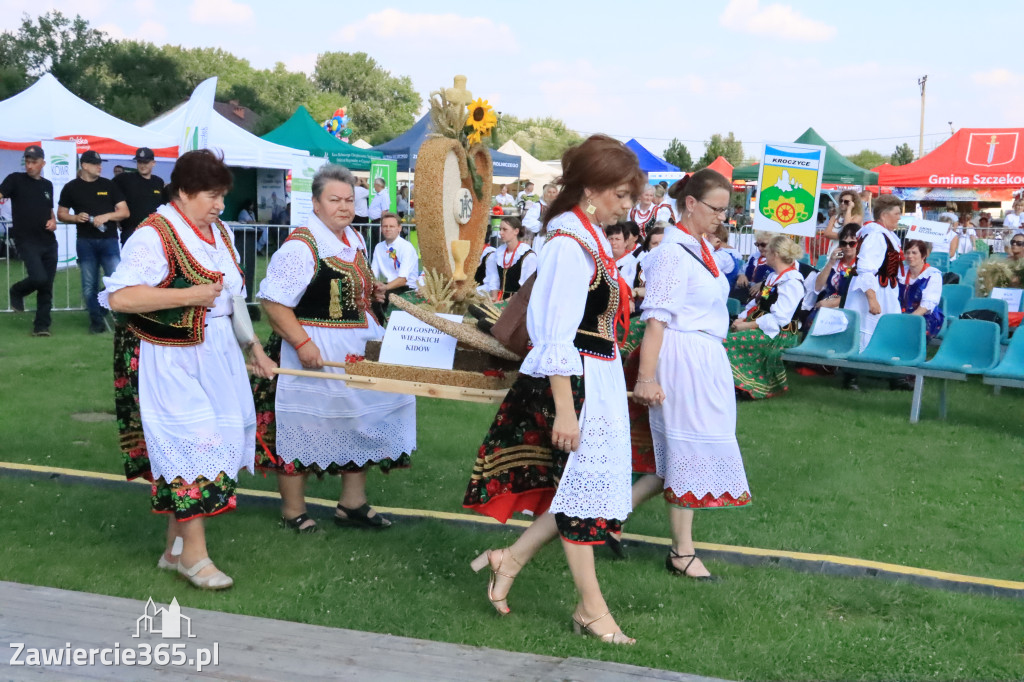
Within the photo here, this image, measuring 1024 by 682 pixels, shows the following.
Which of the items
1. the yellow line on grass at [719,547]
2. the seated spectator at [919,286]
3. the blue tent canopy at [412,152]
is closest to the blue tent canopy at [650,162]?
the blue tent canopy at [412,152]

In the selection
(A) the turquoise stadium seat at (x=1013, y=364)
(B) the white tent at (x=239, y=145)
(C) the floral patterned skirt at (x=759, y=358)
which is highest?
(B) the white tent at (x=239, y=145)

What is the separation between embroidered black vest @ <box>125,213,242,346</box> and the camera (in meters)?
4.43

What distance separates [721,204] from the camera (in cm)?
479

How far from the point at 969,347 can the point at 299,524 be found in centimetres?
650

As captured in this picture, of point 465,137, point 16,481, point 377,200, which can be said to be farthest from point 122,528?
point 377,200

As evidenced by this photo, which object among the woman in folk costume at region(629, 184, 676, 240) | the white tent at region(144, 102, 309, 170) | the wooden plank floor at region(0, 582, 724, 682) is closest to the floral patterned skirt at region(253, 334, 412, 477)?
the wooden plank floor at region(0, 582, 724, 682)

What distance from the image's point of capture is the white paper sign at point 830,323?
10023 mm

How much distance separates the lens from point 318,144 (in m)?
25.6

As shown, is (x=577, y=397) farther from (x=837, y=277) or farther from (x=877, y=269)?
(x=837, y=277)

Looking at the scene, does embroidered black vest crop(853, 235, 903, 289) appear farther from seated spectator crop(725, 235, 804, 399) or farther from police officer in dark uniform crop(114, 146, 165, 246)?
police officer in dark uniform crop(114, 146, 165, 246)

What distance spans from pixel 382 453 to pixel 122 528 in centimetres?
146

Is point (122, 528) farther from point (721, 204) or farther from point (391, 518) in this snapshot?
point (721, 204)

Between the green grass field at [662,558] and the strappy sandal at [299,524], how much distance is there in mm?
78

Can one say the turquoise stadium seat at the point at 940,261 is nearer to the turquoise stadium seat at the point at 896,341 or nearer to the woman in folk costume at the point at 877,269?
the woman in folk costume at the point at 877,269
